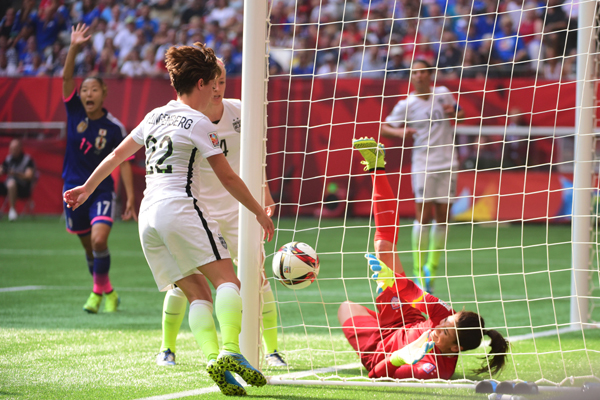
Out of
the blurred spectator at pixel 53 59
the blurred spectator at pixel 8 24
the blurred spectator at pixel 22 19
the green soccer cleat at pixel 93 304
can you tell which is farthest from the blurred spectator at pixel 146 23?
the green soccer cleat at pixel 93 304

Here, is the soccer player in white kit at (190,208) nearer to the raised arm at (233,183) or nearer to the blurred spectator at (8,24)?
the raised arm at (233,183)

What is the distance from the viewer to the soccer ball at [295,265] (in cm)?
405

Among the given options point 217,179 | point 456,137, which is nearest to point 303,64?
point 456,137

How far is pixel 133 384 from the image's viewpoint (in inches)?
144

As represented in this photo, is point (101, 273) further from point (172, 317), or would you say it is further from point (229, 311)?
point (229, 311)

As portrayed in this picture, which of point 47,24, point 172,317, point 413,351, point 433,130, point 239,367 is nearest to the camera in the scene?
point 239,367

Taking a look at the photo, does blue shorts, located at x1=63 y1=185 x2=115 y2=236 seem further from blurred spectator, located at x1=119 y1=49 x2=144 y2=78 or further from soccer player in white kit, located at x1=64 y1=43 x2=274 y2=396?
blurred spectator, located at x1=119 y1=49 x2=144 y2=78

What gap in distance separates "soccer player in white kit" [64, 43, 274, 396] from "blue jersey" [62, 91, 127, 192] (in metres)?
3.22

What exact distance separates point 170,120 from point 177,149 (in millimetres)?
160

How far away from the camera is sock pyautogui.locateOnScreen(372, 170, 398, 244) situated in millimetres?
4676

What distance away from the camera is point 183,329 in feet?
18.3

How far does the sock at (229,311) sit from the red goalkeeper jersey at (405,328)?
94 cm

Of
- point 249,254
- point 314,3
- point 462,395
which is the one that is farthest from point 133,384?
point 314,3

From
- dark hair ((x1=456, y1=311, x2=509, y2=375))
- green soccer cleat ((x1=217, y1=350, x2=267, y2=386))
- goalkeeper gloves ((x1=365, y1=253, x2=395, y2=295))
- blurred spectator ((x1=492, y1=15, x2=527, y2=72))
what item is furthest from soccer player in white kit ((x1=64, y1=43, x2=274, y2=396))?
blurred spectator ((x1=492, y1=15, x2=527, y2=72))
